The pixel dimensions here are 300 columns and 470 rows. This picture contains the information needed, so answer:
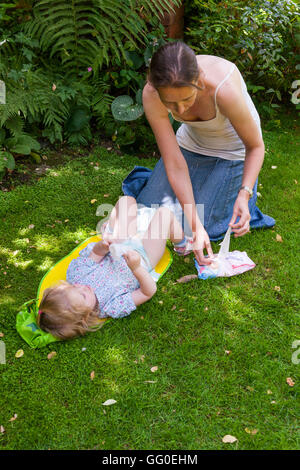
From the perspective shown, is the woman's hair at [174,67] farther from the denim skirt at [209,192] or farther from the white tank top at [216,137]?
the denim skirt at [209,192]

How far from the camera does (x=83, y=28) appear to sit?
436 centimetres

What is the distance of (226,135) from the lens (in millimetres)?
2936

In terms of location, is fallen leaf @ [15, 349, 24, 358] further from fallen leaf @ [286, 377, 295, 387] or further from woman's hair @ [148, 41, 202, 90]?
woman's hair @ [148, 41, 202, 90]

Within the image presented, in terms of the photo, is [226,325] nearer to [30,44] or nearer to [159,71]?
[159,71]

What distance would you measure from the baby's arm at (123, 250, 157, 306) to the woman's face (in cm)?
89

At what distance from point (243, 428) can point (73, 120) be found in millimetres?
3293

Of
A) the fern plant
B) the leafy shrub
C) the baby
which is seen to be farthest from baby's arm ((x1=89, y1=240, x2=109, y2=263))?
the leafy shrub

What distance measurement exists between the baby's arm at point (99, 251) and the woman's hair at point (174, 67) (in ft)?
3.54

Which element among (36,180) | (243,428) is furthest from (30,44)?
(243,428)

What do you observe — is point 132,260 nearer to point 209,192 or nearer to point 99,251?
point 99,251

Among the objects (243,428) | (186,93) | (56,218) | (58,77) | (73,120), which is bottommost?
(243,428)

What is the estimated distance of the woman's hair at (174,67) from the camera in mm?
2090

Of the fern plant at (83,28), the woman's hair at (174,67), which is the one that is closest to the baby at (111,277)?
the woman's hair at (174,67)

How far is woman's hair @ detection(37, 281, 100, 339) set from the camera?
8.00ft
